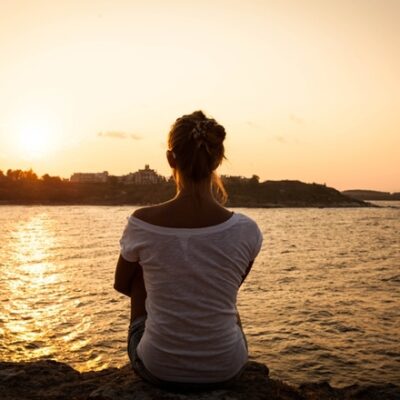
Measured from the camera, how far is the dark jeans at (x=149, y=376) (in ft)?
11.6

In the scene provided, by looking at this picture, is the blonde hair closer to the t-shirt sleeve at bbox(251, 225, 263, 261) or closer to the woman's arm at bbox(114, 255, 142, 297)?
the t-shirt sleeve at bbox(251, 225, 263, 261)

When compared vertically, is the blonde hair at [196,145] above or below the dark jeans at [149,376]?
above

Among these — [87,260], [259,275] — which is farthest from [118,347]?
[87,260]

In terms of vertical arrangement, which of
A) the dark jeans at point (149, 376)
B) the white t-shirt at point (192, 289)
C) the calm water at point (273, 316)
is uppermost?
the white t-shirt at point (192, 289)

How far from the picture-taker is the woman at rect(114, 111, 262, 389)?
10.6 feet

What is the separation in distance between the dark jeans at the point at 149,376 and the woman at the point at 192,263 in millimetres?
15

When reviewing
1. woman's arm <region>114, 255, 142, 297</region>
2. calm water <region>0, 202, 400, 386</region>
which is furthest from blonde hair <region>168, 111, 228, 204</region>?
Result: calm water <region>0, 202, 400, 386</region>

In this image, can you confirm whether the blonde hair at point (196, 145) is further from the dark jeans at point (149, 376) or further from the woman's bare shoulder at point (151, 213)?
the dark jeans at point (149, 376)

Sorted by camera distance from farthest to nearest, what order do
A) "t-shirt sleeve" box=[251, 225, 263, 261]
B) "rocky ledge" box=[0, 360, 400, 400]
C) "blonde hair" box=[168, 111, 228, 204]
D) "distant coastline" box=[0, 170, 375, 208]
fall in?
"distant coastline" box=[0, 170, 375, 208] < "rocky ledge" box=[0, 360, 400, 400] < "t-shirt sleeve" box=[251, 225, 263, 261] < "blonde hair" box=[168, 111, 228, 204]

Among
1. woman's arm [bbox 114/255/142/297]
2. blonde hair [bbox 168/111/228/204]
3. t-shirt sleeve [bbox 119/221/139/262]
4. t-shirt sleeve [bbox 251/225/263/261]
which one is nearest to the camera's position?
blonde hair [bbox 168/111/228/204]

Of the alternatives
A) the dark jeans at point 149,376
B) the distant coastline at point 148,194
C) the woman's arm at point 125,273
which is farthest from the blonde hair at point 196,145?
the distant coastline at point 148,194

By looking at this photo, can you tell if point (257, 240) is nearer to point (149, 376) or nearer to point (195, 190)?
point (195, 190)

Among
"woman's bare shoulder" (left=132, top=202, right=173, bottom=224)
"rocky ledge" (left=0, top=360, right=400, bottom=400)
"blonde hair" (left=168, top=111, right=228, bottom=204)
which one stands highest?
"blonde hair" (left=168, top=111, right=228, bottom=204)

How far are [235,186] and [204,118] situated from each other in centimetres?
16535
